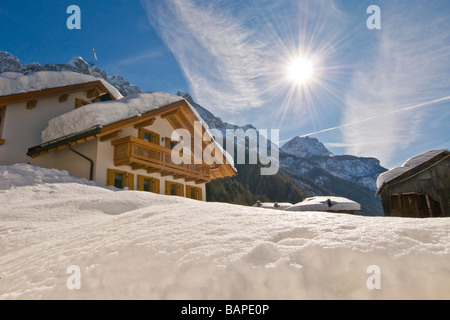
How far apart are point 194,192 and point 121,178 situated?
636 centimetres

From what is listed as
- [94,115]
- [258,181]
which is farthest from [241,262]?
[258,181]

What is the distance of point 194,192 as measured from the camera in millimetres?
19609

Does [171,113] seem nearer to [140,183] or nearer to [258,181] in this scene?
[140,183]

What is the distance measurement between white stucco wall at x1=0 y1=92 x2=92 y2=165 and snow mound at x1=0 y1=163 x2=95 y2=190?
486 centimetres

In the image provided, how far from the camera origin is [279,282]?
1609 millimetres

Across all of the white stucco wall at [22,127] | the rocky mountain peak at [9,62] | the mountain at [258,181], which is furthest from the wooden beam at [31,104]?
the rocky mountain peak at [9,62]

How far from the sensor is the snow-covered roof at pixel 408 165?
1098 cm

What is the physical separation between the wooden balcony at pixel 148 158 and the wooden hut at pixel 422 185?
1055 centimetres

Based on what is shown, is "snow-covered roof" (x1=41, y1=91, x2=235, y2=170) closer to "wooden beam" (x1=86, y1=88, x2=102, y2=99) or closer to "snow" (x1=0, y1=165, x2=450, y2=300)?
"wooden beam" (x1=86, y1=88, x2=102, y2=99)

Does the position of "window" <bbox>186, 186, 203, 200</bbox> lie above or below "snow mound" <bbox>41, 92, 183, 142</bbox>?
below

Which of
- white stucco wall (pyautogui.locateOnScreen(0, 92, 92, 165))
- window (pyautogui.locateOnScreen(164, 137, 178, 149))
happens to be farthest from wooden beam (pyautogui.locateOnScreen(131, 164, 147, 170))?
white stucco wall (pyautogui.locateOnScreen(0, 92, 92, 165))

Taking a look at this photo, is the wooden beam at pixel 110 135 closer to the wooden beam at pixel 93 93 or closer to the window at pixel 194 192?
the wooden beam at pixel 93 93

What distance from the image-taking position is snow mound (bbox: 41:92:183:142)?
12367mm

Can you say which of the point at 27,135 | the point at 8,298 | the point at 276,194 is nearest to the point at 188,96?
the point at 276,194
